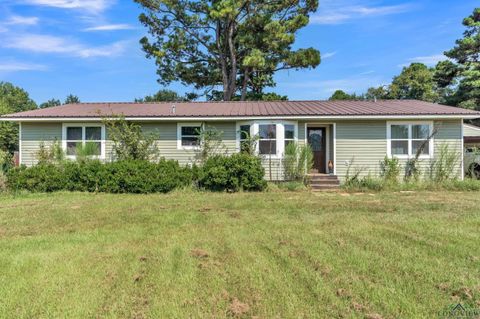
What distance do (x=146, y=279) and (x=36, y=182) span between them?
9.41 metres

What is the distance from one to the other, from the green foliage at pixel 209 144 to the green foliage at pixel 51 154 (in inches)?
196

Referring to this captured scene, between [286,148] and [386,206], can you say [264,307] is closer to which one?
[386,206]

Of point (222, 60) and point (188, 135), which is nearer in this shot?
point (188, 135)

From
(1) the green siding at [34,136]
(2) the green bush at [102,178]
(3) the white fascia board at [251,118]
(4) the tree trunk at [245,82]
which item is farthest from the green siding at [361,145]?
(4) the tree trunk at [245,82]

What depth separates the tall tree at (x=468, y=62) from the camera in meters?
22.0

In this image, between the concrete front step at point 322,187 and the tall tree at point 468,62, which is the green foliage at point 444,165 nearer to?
the concrete front step at point 322,187

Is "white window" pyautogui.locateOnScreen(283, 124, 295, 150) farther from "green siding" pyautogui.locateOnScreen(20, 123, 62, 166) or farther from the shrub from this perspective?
"green siding" pyautogui.locateOnScreen(20, 123, 62, 166)

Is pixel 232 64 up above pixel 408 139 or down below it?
above

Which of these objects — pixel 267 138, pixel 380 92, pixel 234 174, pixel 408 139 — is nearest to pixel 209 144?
pixel 267 138

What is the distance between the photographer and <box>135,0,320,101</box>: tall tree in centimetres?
2320

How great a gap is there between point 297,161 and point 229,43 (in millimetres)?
14944

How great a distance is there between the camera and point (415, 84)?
109 feet

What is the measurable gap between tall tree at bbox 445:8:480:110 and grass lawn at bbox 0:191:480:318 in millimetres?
18404

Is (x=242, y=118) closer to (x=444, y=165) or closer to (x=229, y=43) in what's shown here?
(x=444, y=165)
